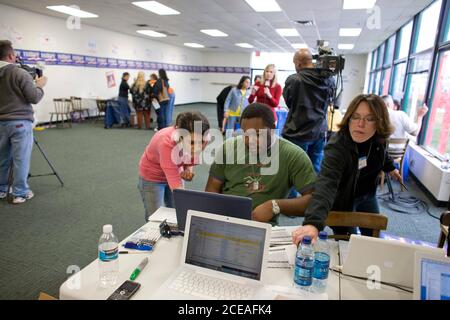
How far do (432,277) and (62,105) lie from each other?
903 centimetres

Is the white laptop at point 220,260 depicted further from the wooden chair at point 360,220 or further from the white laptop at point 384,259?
the wooden chair at point 360,220

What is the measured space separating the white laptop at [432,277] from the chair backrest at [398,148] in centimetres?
305

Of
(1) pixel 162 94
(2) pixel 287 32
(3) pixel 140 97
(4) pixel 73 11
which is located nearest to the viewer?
(1) pixel 162 94

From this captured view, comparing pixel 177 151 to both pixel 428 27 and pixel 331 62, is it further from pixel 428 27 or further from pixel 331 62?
pixel 428 27

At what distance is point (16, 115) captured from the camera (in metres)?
2.97

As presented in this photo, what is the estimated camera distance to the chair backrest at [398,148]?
141 inches

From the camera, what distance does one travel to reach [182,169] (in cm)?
183

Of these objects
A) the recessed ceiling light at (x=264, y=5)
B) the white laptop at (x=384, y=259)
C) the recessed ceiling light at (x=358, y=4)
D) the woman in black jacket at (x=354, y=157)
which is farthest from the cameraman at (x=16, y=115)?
the recessed ceiling light at (x=358, y=4)

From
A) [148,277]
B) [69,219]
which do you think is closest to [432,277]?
[148,277]

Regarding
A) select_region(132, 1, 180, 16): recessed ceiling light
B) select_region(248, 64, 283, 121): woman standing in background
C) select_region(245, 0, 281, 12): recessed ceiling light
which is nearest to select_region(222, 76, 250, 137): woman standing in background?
select_region(248, 64, 283, 121): woman standing in background

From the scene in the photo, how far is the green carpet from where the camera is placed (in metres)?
2.10

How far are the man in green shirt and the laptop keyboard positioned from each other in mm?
590
